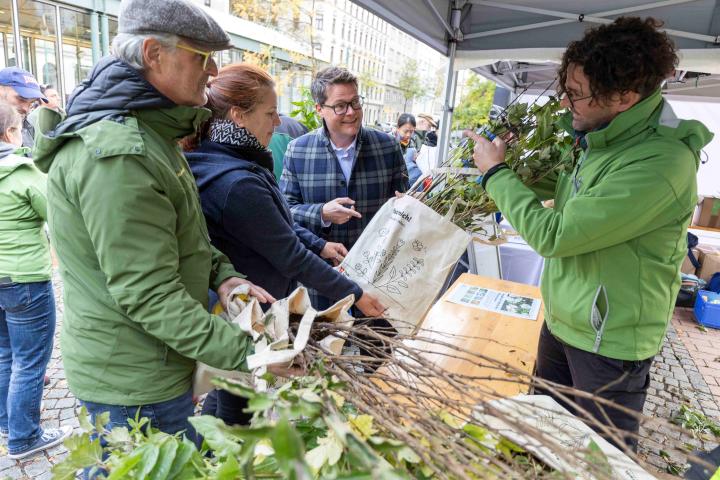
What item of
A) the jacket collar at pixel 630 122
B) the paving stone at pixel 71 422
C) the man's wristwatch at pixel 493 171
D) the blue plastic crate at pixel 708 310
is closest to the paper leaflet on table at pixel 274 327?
the man's wristwatch at pixel 493 171

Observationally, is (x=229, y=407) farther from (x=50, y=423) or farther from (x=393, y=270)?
(x=50, y=423)

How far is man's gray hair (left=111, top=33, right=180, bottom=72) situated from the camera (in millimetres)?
1195

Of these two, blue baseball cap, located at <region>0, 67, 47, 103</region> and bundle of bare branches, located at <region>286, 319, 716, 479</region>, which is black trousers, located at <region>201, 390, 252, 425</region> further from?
blue baseball cap, located at <region>0, 67, 47, 103</region>

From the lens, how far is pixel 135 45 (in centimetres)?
119

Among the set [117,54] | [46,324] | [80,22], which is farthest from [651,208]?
[80,22]

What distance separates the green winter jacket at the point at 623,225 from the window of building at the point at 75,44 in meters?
11.5

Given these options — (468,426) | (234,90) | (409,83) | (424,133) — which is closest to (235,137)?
(234,90)

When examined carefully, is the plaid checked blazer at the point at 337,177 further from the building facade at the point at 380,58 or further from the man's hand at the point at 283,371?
the building facade at the point at 380,58

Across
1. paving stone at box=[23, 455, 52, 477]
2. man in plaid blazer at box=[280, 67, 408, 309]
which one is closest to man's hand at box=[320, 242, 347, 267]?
man in plaid blazer at box=[280, 67, 408, 309]

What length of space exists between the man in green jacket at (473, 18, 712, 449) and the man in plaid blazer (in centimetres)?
109

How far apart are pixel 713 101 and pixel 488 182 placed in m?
6.75

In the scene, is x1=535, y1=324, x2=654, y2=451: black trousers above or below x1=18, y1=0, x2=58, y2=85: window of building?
below

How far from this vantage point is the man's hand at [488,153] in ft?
5.66

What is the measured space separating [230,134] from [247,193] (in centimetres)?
25
